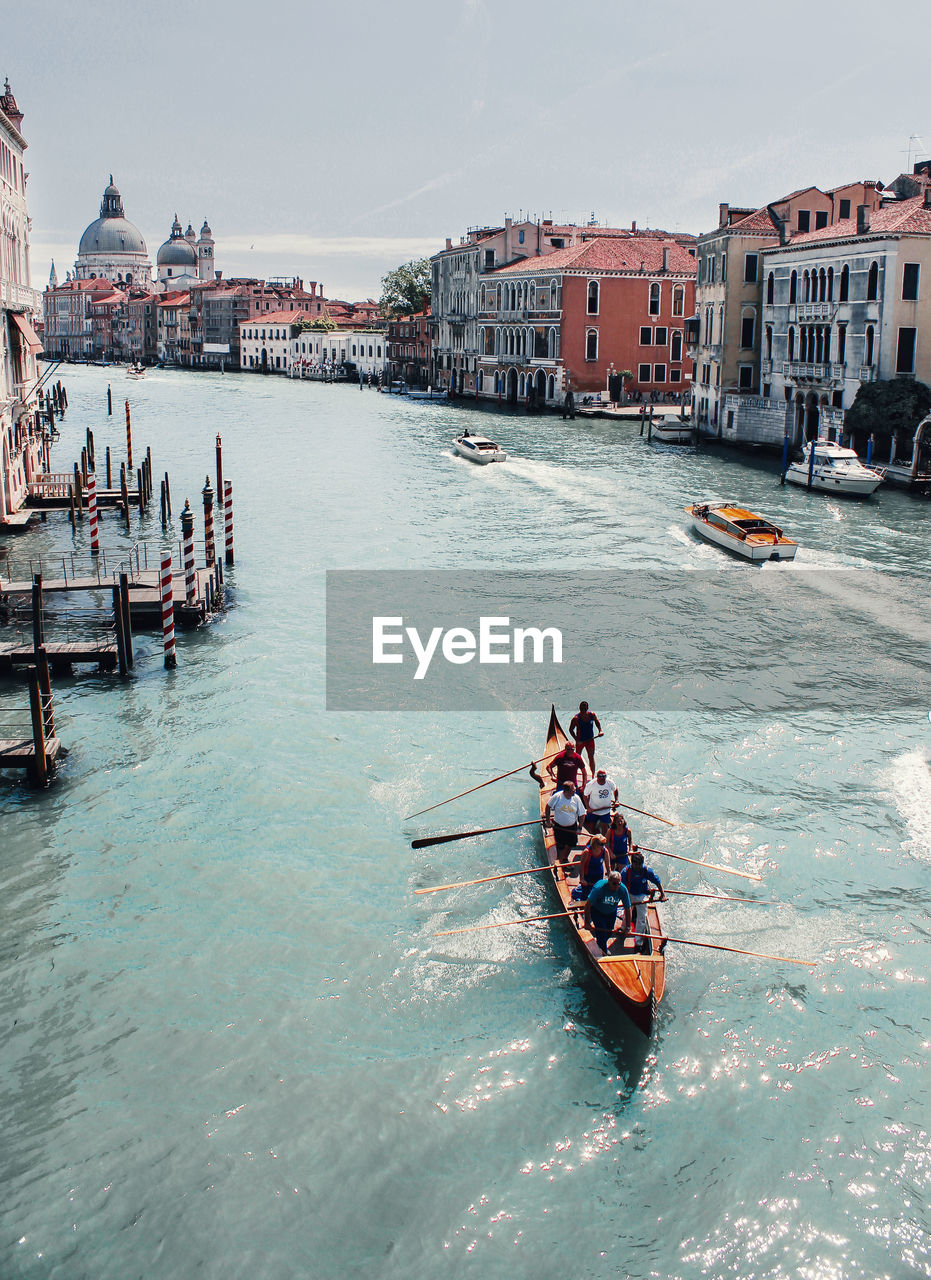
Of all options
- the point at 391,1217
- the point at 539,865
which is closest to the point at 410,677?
the point at 539,865

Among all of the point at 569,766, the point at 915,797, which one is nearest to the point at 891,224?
the point at 915,797

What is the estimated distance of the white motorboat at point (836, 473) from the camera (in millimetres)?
35219

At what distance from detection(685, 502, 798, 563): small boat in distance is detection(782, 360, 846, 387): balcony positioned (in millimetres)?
13804

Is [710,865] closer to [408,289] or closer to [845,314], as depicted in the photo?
[845,314]

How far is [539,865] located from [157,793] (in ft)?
15.6

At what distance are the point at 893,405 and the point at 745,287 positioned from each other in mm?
13658

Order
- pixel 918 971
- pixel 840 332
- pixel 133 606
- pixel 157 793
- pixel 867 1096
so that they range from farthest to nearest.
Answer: pixel 840 332 → pixel 133 606 → pixel 157 793 → pixel 918 971 → pixel 867 1096

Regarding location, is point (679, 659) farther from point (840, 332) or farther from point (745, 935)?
point (840, 332)

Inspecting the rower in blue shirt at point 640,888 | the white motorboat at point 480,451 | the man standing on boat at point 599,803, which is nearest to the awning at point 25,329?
the white motorboat at point 480,451

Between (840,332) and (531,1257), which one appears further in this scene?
(840,332)

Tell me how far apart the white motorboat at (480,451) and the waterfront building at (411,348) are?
153 ft

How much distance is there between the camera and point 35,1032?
985 centimetres

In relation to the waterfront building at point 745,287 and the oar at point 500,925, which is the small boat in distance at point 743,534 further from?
the waterfront building at point 745,287

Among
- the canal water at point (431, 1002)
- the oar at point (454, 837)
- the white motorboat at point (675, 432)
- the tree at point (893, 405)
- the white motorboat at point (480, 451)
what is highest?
Answer: the tree at point (893, 405)
